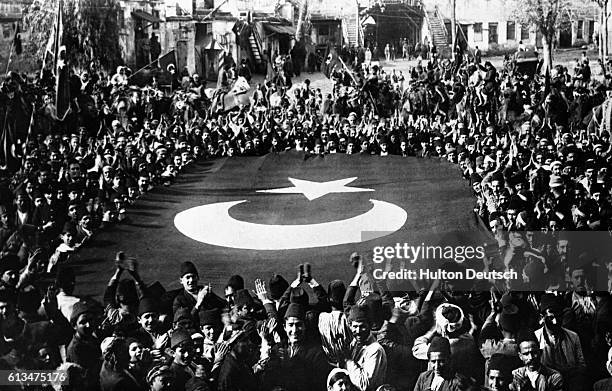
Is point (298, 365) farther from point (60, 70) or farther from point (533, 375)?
point (60, 70)

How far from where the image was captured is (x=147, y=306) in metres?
6.45

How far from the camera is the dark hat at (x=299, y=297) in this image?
21.1 ft

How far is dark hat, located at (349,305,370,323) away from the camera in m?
6.36

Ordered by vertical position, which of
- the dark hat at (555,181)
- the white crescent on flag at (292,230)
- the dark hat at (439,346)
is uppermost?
the dark hat at (555,181)

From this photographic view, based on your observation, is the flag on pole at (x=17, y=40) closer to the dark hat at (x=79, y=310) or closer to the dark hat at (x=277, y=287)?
the dark hat at (x=79, y=310)

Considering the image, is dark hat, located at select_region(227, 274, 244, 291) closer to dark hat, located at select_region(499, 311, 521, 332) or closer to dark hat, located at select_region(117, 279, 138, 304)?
dark hat, located at select_region(117, 279, 138, 304)

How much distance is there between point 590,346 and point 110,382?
3.45m

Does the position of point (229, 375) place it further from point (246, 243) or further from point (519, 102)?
point (519, 102)

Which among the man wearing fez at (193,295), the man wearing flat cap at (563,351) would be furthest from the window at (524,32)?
the man wearing fez at (193,295)

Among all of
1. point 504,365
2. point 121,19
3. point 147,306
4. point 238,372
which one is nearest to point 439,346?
point 504,365

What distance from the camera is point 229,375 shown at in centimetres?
609

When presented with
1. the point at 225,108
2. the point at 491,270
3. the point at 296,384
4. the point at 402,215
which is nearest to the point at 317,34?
the point at 225,108

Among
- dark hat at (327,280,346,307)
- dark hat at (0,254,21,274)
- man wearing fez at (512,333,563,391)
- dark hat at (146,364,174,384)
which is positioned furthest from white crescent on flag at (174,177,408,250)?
man wearing fez at (512,333,563,391)

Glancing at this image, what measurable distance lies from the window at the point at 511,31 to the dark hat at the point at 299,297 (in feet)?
8.68
